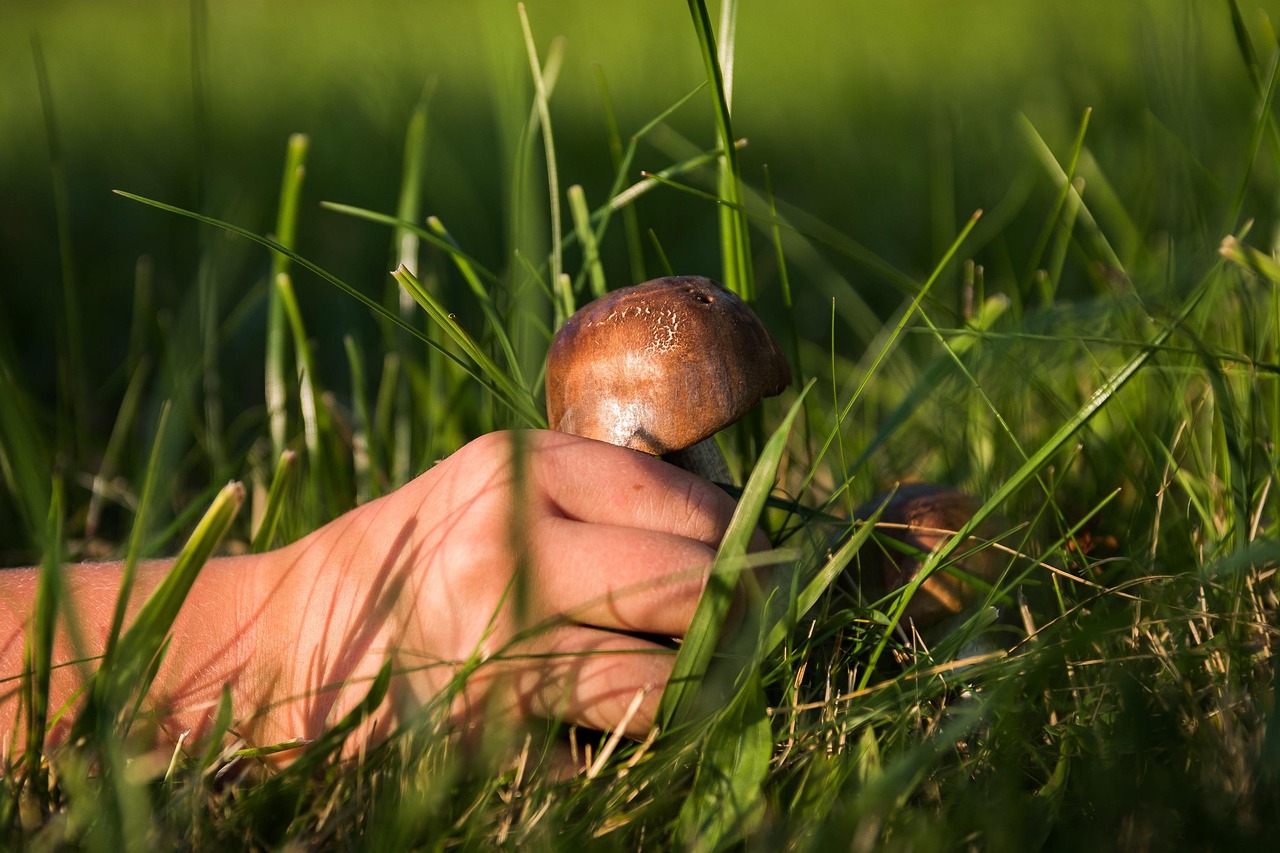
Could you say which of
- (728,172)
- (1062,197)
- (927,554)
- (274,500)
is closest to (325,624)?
(274,500)

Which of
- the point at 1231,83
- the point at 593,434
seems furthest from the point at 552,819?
the point at 1231,83

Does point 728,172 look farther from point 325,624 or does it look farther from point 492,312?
point 325,624

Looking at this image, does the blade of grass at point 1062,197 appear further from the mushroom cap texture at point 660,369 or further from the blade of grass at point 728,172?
the mushroom cap texture at point 660,369

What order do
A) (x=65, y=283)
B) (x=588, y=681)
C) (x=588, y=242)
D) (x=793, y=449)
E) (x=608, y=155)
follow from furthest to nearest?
(x=608, y=155), (x=793, y=449), (x=65, y=283), (x=588, y=242), (x=588, y=681)

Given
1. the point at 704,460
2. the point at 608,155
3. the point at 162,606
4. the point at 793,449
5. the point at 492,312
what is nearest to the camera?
the point at 162,606

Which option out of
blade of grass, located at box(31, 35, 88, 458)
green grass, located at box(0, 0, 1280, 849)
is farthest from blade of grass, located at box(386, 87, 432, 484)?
blade of grass, located at box(31, 35, 88, 458)
